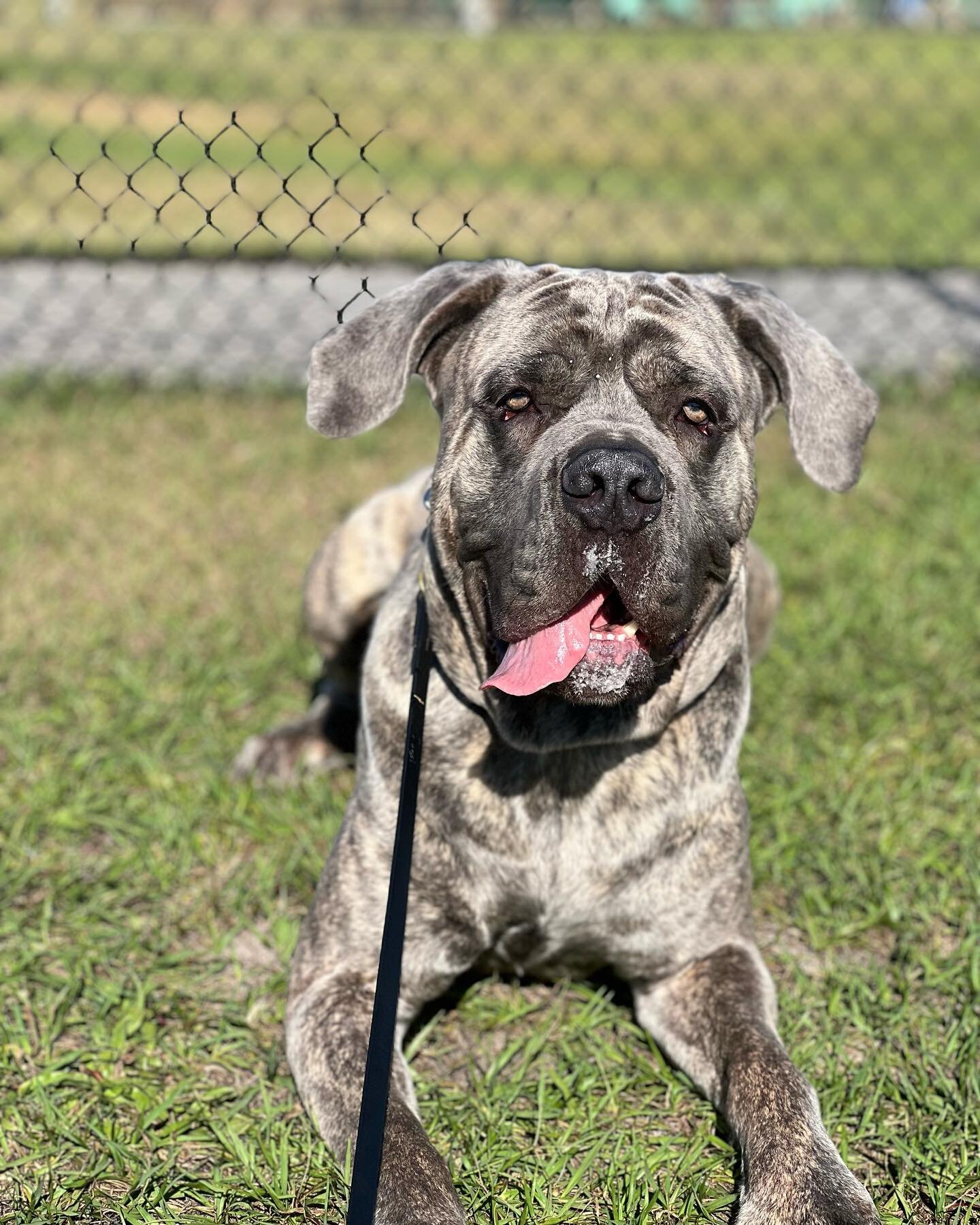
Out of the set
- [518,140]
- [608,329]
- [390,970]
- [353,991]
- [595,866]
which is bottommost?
[518,140]

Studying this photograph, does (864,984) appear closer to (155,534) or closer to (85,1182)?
(85,1182)

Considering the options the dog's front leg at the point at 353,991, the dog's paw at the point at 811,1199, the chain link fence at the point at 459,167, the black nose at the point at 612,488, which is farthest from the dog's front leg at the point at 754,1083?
the chain link fence at the point at 459,167

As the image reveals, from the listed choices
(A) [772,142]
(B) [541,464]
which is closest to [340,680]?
(B) [541,464]

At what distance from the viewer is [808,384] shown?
9.09 feet

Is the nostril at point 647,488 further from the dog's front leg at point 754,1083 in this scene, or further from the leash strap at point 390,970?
the dog's front leg at point 754,1083

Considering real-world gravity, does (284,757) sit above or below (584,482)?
below

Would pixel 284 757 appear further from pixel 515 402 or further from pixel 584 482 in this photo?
pixel 584 482

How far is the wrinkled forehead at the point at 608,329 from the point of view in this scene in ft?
8.60

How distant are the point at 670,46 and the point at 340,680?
1217 centimetres

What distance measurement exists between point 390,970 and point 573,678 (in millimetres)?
581

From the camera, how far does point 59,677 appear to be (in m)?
4.20

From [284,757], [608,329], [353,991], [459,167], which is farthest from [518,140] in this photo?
[353,991]

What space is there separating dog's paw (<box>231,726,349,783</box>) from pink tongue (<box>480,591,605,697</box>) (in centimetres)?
146

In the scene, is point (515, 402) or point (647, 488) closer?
point (647, 488)
